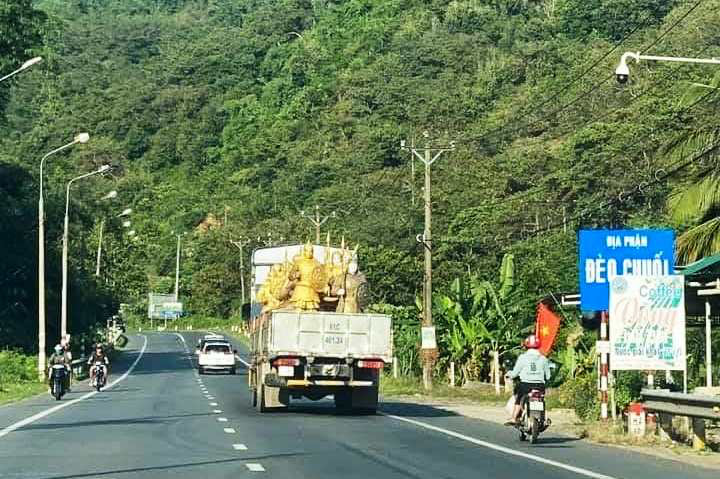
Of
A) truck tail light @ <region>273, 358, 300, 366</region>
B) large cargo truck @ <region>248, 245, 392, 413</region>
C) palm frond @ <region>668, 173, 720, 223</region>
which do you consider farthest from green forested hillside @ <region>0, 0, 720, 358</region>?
truck tail light @ <region>273, 358, 300, 366</region>

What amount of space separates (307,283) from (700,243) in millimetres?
8954

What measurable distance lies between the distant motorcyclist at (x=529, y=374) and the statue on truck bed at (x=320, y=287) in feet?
27.7

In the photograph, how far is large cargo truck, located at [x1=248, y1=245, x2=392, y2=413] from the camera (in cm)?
2786

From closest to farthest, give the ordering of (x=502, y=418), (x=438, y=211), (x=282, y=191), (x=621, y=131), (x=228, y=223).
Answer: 1. (x=502, y=418)
2. (x=621, y=131)
3. (x=438, y=211)
4. (x=282, y=191)
5. (x=228, y=223)

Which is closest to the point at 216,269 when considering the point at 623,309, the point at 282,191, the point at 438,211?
the point at 282,191

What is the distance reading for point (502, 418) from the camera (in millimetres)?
30406

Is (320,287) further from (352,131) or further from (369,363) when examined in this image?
(352,131)

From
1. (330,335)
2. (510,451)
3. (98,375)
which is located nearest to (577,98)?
(98,375)

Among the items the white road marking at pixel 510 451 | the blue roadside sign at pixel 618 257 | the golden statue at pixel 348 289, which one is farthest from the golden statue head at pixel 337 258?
the blue roadside sign at pixel 618 257

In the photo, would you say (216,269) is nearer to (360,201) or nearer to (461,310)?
(360,201)

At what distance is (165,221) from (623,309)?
12498 cm

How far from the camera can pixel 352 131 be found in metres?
115

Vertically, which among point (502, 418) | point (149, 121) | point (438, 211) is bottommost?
point (502, 418)

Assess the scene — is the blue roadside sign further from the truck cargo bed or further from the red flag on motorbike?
the red flag on motorbike
